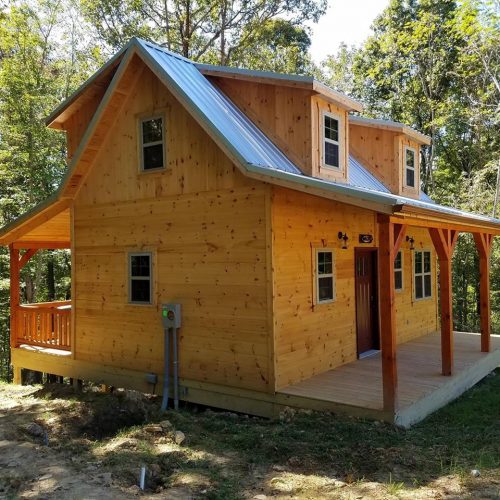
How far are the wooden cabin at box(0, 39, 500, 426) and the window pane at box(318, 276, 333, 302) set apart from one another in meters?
0.04

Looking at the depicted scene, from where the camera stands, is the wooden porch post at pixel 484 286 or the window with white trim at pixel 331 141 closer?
the window with white trim at pixel 331 141

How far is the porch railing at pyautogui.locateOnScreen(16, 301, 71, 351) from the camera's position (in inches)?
422

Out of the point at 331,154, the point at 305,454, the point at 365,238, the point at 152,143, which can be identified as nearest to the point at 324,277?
the point at 365,238

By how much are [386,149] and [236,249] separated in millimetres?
6245

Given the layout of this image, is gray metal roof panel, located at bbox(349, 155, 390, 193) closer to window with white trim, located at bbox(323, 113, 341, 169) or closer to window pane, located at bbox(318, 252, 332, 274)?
window with white trim, located at bbox(323, 113, 341, 169)

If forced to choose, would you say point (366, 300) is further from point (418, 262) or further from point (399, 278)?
point (418, 262)

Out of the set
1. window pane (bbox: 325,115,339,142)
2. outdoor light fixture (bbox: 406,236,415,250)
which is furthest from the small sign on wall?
outdoor light fixture (bbox: 406,236,415,250)

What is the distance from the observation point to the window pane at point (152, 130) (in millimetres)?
9031

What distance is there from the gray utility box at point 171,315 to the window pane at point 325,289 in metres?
2.46

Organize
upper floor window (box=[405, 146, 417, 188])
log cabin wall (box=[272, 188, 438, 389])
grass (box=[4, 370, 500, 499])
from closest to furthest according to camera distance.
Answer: grass (box=[4, 370, 500, 499]) < log cabin wall (box=[272, 188, 438, 389]) < upper floor window (box=[405, 146, 417, 188])

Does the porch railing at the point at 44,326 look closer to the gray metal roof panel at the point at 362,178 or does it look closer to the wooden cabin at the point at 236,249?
the wooden cabin at the point at 236,249

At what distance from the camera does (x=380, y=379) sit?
808 centimetres

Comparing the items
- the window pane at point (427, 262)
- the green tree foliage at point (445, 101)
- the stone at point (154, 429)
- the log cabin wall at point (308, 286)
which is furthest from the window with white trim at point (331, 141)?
the green tree foliage at point (445, 101)

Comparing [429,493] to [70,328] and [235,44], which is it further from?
[235,44]
